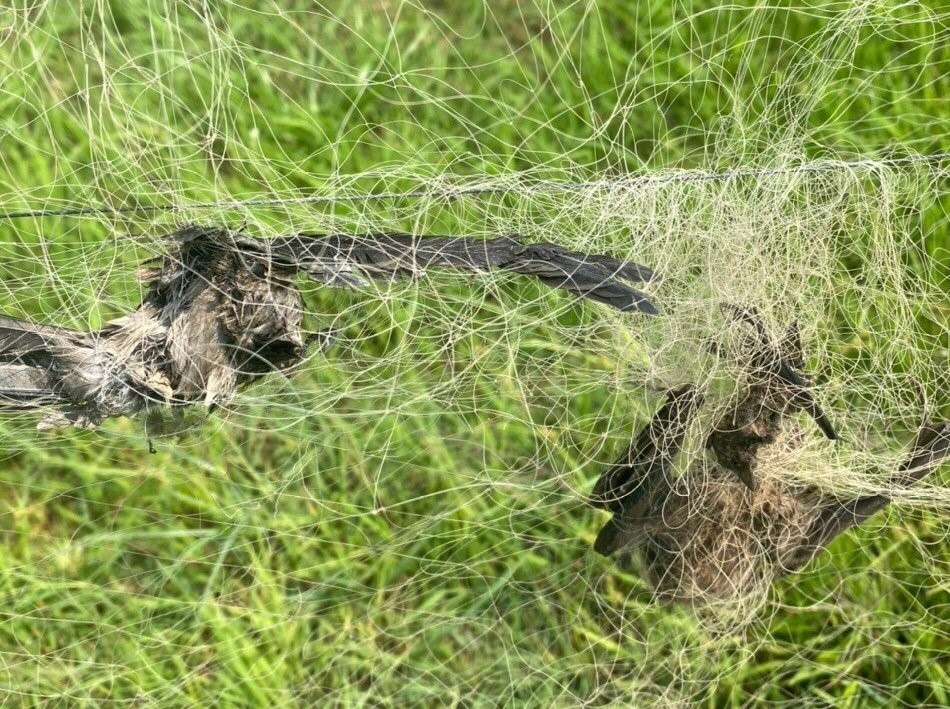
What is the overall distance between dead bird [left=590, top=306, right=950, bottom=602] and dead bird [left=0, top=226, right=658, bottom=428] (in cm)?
19

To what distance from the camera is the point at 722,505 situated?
3.41 ft

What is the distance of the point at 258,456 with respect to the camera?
1.37 m

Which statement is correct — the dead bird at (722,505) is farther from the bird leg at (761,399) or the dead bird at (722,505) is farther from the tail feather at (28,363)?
the tail feather at (28,363)

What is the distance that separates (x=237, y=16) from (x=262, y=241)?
0.79 metres

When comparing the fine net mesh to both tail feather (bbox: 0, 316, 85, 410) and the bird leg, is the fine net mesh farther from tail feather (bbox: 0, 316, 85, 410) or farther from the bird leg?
tail feather (bbox: 0, 316, 85, 410)

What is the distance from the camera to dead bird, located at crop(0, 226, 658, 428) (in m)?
0.78

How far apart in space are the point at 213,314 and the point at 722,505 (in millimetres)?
568

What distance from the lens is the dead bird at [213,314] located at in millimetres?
783

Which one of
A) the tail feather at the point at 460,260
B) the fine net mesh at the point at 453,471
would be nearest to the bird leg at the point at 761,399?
the tail feather at the point at 460,260

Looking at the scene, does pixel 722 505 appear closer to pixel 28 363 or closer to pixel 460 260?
pixel 460 260

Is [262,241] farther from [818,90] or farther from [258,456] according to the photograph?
[818,90]

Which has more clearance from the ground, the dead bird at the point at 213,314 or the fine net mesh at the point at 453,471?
the dead bird at the point at 213,314

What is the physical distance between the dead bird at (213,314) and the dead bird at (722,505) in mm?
185

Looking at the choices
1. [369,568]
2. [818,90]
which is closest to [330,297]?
[369,568]
